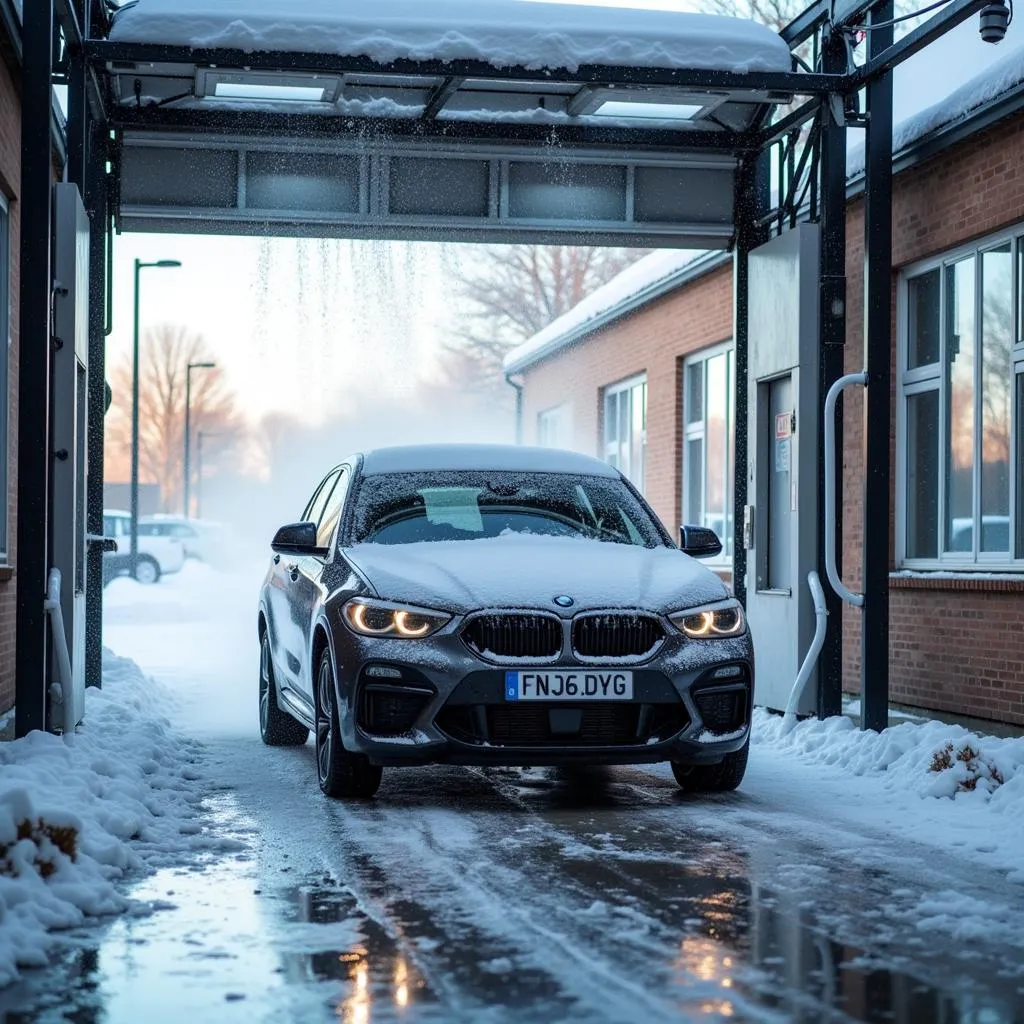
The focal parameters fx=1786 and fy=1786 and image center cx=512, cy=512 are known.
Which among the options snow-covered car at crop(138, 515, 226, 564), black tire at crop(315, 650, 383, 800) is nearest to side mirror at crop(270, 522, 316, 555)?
black tire at crop(315, 650, 383, 800)

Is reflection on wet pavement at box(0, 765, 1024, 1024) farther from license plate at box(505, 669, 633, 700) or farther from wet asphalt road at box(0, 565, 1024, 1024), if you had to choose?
license plate at box(505, 669, 633, 700)

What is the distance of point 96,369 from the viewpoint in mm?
13562

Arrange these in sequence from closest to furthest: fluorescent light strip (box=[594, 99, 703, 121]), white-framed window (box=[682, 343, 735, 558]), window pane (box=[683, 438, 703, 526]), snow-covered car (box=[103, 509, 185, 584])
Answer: fluorescent light strip (box=[594, 99, 703, 121]) < white-framed window (box=[682, 343, 735, 558]) < window pane (box=[683, 438, 703, 526]) < snow-covered car (box=[103, 509, 185, 584])

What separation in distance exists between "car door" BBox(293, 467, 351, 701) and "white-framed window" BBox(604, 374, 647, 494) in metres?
14.3

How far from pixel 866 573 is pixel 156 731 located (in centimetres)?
459

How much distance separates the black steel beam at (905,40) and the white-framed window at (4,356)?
5890 mm

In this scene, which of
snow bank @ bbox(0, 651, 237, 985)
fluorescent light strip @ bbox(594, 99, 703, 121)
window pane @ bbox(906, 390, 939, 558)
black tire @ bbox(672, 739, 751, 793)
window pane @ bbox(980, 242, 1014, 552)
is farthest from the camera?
fluorescent light strip @ bbox(594, 99, 703, 121)

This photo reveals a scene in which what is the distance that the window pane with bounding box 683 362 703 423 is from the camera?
21703mm

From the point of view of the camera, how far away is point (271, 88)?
1305 centimetres

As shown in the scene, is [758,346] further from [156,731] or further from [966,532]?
[156,731]

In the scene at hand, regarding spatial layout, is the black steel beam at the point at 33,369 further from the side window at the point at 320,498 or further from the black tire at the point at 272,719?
the black tire at the point at 272,719

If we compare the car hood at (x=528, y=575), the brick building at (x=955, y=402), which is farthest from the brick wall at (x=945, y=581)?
the car hood at (x=528, y=575)

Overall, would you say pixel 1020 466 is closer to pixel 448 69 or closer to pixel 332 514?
pixel 448 69

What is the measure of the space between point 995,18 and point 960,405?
140 inches
